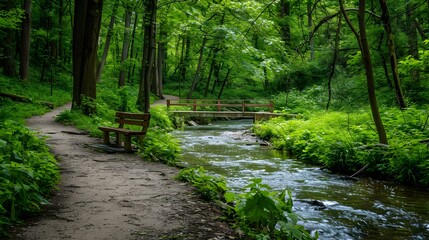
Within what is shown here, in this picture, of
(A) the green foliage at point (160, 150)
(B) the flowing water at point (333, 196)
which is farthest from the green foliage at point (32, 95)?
(B) the flowing water at point (333, 196)

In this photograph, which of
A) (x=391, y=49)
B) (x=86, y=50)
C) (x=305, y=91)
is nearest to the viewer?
(x=391, y=49)

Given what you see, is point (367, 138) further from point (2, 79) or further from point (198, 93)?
point (198, 93)

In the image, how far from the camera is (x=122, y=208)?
4957 mm

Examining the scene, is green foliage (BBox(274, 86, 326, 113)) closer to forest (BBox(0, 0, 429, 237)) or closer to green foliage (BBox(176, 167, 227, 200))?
forest (BBox(0, 0, 429, 237))

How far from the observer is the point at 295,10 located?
6.71 metres

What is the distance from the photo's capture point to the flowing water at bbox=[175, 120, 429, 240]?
5691 mm

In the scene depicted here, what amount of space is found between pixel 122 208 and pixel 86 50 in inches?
400

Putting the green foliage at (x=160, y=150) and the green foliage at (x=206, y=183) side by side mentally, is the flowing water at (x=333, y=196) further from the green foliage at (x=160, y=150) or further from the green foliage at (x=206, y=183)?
the green foliage at (x=206, y=183)

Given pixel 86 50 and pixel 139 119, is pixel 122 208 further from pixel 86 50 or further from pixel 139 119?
pixel 86 50

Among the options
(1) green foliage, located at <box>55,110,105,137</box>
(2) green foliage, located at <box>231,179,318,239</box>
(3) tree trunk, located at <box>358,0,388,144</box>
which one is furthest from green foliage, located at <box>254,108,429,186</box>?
(1) green foliage, located at <box>55,110,105,137</box>

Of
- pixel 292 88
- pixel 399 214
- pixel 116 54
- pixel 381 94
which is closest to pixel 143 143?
pixel 399 214

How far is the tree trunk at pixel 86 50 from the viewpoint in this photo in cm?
1361

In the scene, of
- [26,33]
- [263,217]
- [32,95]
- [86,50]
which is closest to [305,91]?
[86,50]

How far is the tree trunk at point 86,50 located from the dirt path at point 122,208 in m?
6.48
